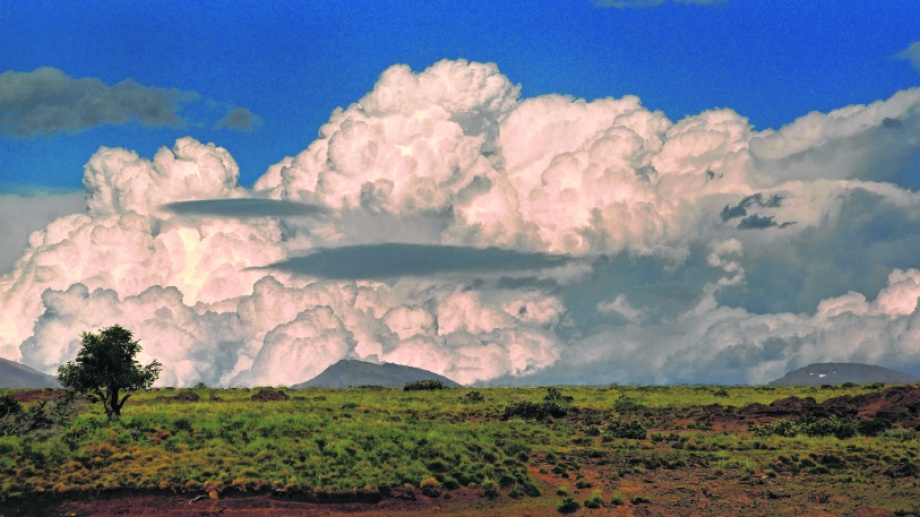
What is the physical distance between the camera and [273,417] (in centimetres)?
7375

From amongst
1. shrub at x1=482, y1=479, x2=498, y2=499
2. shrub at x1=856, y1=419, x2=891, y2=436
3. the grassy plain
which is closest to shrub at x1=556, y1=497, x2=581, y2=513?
the grassy plain

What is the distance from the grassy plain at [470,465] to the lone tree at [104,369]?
16.4 ft

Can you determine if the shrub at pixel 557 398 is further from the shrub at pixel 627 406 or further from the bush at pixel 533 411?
the bush at pixel 533 411

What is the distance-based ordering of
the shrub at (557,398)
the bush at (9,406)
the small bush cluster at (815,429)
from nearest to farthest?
the bush at (9,406) < the small bush cluster at (815,429) < the shrub at (557,398)

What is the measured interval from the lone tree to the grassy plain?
499 cm

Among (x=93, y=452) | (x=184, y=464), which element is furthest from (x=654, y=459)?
(x=93, y=452)

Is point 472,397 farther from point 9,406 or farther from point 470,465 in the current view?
point 9,406

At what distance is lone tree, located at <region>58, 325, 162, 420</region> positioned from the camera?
253 ft

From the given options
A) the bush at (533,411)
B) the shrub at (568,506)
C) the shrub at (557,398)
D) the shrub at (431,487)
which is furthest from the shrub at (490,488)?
the shrub at (557,398)

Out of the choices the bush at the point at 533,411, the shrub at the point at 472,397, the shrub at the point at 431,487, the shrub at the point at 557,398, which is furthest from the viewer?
the shrub at the point at 472,397

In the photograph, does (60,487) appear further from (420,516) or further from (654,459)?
(654,459)

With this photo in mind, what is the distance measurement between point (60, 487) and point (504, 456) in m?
28.7

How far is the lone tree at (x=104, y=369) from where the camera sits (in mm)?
77125

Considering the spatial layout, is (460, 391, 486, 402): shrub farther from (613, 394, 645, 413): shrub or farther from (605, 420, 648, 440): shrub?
(605, 420, 648, 440): shrub
